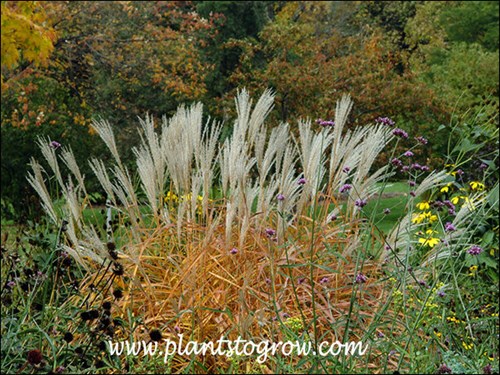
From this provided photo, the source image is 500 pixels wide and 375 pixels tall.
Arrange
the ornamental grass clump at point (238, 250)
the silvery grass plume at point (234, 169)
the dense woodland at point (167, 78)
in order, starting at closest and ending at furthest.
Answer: the ornamental grass clump at point (238, 250)
the silvery grass plume at point (234, 169)
the dense woodland at point (167, 78)

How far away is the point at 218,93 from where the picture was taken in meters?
16.0

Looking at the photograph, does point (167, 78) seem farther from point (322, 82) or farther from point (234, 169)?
point (234, 169)

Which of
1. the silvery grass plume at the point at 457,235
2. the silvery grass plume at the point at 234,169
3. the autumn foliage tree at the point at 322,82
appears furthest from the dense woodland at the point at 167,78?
the silvery grass plume at the point at 457,235

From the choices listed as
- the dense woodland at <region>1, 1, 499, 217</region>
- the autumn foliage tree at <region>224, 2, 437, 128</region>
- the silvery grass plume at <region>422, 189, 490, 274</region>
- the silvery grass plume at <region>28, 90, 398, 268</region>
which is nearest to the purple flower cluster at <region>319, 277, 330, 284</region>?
the silvery grass plume at <region>28, 90, 398, 268</region>

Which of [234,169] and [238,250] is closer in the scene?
[238,250]

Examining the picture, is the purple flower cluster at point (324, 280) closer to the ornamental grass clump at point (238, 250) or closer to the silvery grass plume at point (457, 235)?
the ornamental grass clump at point (238, 250)

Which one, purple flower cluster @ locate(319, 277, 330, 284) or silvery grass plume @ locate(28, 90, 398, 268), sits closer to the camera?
purple flower cluster @ locate(319, 277, 330, 284)

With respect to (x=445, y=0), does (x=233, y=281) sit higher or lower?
higher

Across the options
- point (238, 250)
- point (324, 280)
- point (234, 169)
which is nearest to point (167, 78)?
point (234, 169)

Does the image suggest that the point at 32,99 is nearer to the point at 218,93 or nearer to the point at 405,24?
the point at 218,93

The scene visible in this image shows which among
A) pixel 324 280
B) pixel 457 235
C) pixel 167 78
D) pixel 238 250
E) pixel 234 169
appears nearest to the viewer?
pixel 324 280

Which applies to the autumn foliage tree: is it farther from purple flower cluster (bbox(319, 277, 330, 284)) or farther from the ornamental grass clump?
purple flower cluster (bbox(319, 277, 330, 284))

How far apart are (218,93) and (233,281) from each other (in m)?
12.6

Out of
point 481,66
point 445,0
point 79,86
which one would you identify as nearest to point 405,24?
point 445,0
